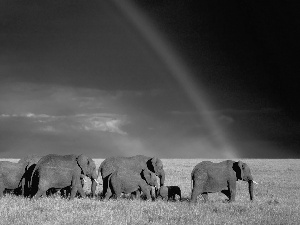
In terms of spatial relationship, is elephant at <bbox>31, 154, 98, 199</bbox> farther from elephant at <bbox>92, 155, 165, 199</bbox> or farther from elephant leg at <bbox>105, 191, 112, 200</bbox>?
elephant at <bbox>92, 155, 165, 199</bbox>

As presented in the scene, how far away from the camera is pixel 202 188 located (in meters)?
21.7

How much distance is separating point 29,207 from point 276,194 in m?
16.6

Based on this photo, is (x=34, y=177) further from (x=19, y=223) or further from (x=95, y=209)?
(x=19, y=223)

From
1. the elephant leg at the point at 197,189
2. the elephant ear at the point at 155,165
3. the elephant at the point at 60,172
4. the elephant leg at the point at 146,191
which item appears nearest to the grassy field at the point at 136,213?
the elephant leg at the point at 197,189

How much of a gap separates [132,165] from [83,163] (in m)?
4.14

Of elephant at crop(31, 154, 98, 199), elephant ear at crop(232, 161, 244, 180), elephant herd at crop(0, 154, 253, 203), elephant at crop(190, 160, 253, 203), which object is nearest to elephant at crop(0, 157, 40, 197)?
elephant herd at crop(0, 154, 253, 203)

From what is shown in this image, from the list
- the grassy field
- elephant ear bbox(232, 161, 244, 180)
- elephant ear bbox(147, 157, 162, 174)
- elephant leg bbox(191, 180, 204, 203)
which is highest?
elephant ear bbox(147, 157, 162, 174)

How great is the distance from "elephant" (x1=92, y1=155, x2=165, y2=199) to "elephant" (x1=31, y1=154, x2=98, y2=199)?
2.16m

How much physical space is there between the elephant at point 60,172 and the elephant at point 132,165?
7.09 feet

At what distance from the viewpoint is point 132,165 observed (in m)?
26.6

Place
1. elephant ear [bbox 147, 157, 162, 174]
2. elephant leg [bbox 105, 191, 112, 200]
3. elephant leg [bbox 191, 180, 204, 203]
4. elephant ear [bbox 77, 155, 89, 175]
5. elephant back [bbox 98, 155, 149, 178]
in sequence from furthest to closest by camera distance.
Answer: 1. elephant ear [bbox 147, 157, 162, 174]
2. elephant back [bbox 98, 155, 149, 178]
3. elephant ear [bbox 77, 155, 89, 175]
4. elephant leg [bbox 105, 191, 112, 200]
5. elephant leg [bbox 191, 180, 204, 203]

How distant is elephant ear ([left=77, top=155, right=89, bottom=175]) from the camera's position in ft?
76.2

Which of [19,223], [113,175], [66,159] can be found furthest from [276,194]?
[19,223]

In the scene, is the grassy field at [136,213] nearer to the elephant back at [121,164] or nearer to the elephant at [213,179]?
the elephant at [213,179]
